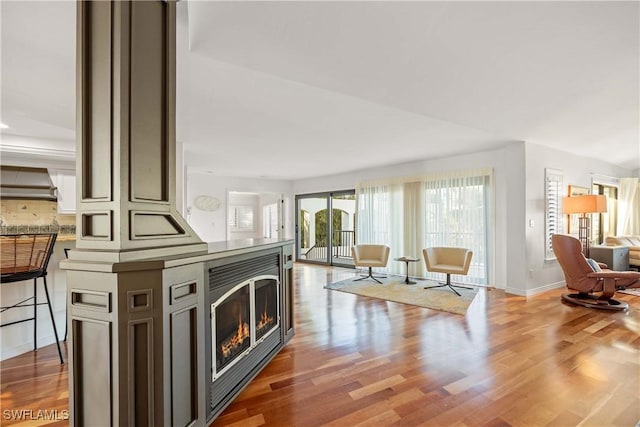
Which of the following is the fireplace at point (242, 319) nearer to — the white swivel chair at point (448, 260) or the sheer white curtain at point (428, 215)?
the white swivel chair at point (448, 260)

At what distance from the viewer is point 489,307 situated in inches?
162

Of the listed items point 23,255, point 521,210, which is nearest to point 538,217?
point 521,210

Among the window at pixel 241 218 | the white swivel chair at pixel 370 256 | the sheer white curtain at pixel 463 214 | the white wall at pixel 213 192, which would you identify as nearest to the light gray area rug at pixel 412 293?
the white swivel chair at pixel 370 256

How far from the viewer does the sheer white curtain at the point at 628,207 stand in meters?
6.88

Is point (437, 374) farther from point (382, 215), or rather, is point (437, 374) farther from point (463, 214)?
point (382, 215)

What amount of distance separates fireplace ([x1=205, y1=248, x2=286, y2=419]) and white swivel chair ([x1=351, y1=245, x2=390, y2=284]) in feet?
11.0

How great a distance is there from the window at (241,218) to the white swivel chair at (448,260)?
683cm

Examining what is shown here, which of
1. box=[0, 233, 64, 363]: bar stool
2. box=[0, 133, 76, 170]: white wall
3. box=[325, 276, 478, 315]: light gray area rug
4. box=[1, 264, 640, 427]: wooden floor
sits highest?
box=[0, 133, 76, 170]: white wall

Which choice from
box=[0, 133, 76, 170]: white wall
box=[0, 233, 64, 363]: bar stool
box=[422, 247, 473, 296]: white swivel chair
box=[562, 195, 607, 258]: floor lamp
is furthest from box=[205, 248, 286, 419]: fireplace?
box=[562, 195, 607, 258]: floor lamp

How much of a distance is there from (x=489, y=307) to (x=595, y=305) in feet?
4.57

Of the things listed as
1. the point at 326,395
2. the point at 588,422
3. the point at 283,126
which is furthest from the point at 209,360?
the point at 283,126

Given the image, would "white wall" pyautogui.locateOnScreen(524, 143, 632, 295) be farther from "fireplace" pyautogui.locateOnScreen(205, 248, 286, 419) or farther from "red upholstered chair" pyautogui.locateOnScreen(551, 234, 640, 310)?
"fireplace" pyautogui.locateOnScreen(205, 248, 286, 419)

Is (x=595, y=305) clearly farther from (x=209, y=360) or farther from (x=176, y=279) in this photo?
(x=176, y=279)

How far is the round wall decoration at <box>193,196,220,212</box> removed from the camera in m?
7.61
